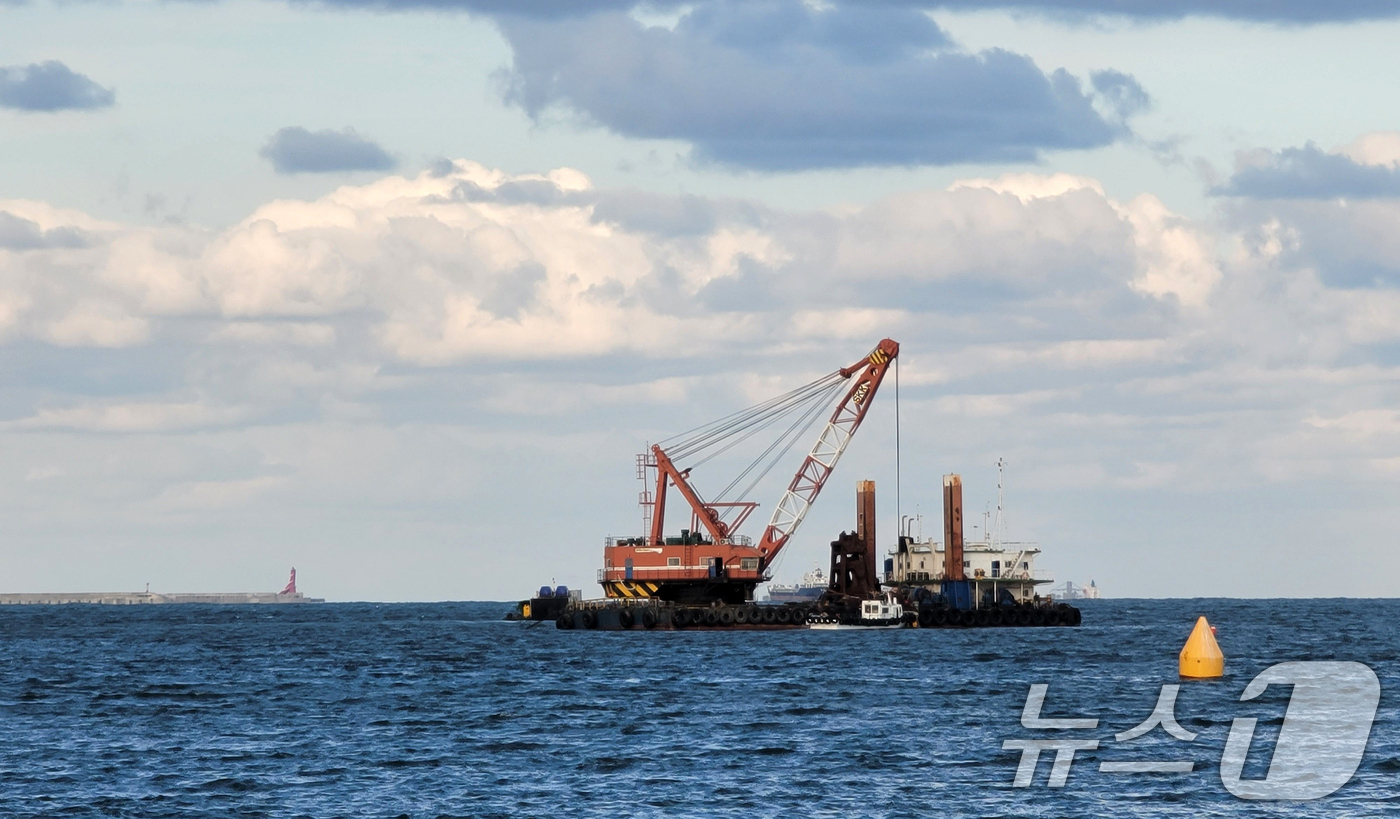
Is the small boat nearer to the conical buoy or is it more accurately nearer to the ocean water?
the ocean water

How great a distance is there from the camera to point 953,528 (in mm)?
128875

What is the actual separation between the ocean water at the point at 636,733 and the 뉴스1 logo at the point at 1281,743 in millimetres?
566

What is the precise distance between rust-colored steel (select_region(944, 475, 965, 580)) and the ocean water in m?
15.3

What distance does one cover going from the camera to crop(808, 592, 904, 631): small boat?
125 meters

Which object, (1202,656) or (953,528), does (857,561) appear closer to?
(953,528)

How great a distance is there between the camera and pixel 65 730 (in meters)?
65.5

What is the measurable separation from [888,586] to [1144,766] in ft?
288

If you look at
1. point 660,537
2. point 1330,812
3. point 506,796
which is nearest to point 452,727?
point 506,796

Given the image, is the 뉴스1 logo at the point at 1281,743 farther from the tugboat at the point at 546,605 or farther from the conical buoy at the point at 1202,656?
the tugboat at the point at 546,605

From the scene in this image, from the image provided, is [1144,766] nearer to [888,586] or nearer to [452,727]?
[452,727]

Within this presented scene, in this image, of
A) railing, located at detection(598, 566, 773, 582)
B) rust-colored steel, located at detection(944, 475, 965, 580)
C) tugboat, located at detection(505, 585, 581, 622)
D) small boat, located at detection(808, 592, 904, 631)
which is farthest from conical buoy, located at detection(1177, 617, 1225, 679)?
tugboat, located at detection(505, 585, 581, 622)

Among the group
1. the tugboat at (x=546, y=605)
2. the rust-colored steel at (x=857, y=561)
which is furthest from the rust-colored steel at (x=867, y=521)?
the tugboat at (x=546, y=605)

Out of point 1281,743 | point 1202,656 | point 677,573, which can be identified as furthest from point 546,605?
point 1281,743

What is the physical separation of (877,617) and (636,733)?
64357mm
